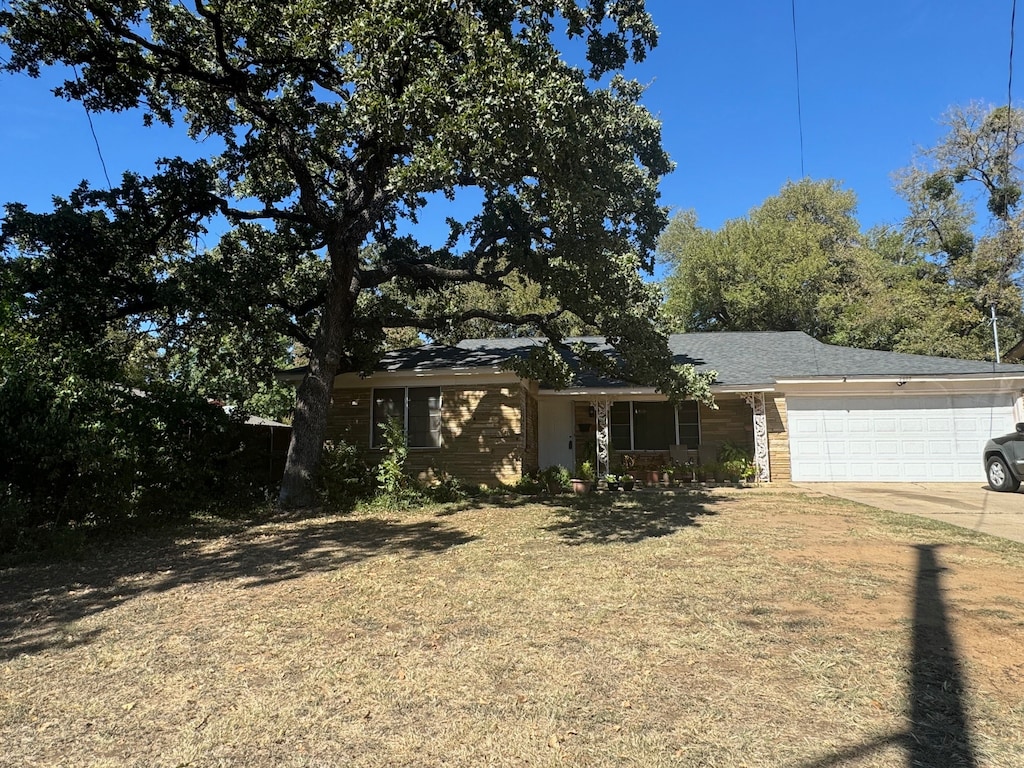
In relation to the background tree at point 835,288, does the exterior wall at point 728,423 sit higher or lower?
lower

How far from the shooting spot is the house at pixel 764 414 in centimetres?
1366

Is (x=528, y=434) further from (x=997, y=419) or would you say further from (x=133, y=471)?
(x=997, y=419)

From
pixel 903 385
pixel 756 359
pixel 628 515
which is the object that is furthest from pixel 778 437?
pixel 628 515

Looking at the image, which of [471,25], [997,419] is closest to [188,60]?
[471,25]

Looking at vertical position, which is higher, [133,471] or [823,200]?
[823,200]

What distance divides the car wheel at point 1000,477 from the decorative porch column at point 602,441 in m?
7.85

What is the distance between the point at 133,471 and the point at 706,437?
41.1 feet

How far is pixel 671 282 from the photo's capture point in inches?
1094

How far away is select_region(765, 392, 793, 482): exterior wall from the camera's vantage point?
14648mm

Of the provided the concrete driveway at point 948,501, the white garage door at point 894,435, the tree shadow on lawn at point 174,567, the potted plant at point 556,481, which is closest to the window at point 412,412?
the potted plant at point 556,481

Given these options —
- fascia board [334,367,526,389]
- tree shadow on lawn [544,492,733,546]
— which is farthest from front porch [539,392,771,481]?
tree shadow on lawn [544,492,733,546]

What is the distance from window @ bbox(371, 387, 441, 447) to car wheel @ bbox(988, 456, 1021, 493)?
11.6m

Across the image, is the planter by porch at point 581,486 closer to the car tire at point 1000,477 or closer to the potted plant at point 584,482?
the potted plant at point 584,482

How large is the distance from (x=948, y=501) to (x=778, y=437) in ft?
14.0
